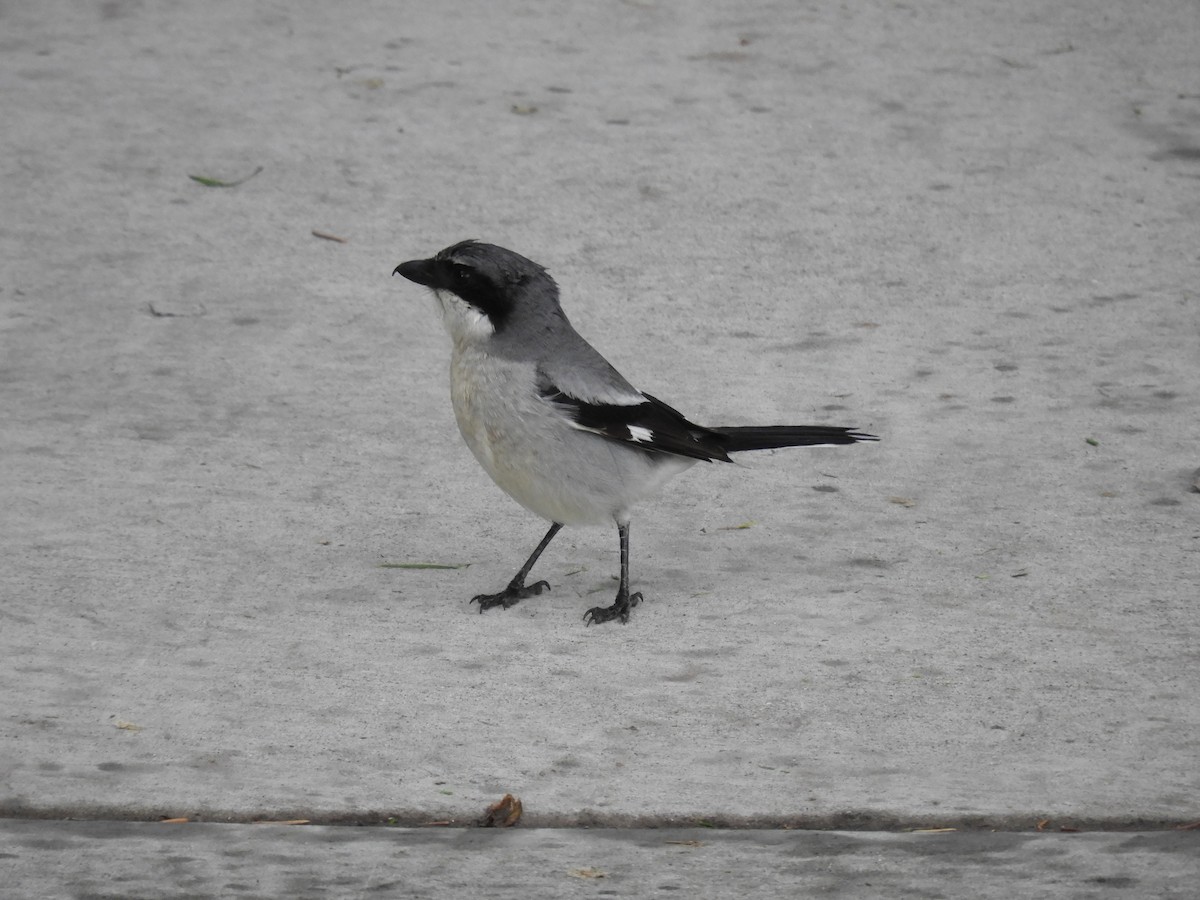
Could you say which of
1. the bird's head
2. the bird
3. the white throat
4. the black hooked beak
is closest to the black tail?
the bird

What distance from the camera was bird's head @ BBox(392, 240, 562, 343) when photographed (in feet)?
17.6

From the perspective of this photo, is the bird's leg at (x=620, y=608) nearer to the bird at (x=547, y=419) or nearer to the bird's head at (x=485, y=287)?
the bird at (x=547, y=419)

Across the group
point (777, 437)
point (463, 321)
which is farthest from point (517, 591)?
point (777, 437)

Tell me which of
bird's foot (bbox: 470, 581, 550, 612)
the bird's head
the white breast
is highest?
the bird's head

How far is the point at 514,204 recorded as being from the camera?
836 centimetres

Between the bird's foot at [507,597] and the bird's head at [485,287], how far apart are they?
0.82 metres

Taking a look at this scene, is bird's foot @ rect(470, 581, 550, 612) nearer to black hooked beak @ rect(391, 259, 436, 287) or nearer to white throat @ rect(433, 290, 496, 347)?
white throat @ rect(433, 290, 496, 347)

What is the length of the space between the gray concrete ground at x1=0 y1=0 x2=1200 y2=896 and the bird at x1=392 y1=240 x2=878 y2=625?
1.13 ft

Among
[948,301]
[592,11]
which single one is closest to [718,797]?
[948,301]

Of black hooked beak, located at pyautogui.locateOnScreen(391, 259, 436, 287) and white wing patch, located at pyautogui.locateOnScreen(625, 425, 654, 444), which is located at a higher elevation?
black hooked beak, located at pyautogui.locateOnScreen(391, 259, 436, 287)

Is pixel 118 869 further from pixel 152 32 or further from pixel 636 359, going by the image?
pixel 152 32

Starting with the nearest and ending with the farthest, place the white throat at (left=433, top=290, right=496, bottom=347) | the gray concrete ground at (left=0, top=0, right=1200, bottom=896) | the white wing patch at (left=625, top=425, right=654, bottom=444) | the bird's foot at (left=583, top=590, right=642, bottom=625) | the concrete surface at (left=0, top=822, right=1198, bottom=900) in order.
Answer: the concrete surface at (left=0, top=822, right=1198, bottom=900) < the gray concrete ground at (left=0, top=0, right=1200, bottom=896) < the bird's foot at (left=583, top=590, right=642, bottom=625) < the white wing patch at (left=625, top=425, right=654, bottom=444) < the white throat at (left=433, top=290, right=496, bottom=347)

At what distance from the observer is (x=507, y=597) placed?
5281 millimetres

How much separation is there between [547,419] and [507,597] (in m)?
0.59
